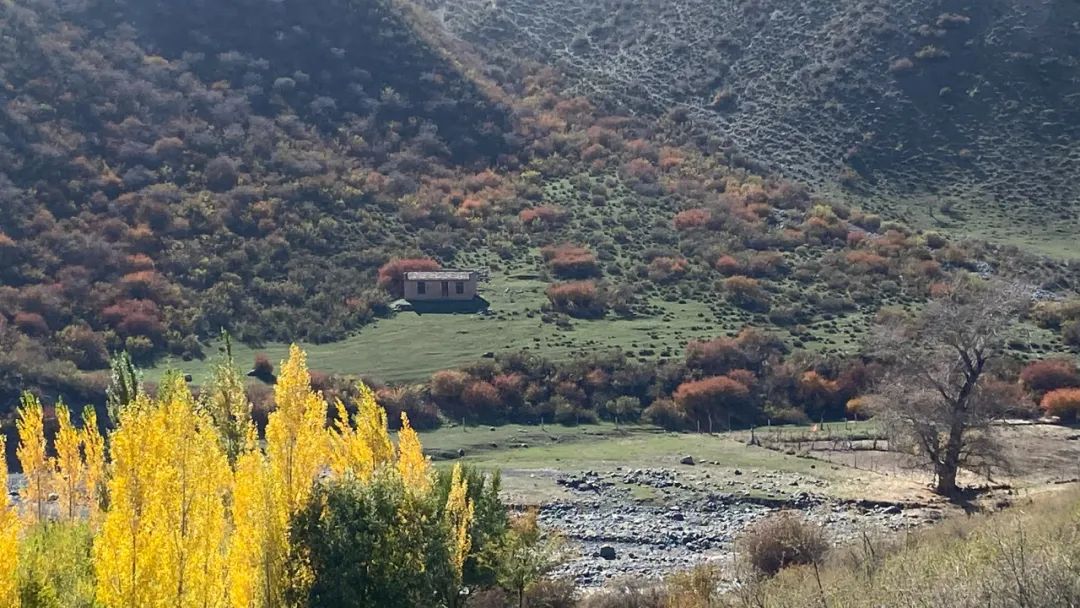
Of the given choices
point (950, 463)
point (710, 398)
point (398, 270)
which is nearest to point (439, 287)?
point (398, 270)

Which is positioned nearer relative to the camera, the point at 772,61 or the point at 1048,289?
the point at 1048,289

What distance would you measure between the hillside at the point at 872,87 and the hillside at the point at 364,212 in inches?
82.9

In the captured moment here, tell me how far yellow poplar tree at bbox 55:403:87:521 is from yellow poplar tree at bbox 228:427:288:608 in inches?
284

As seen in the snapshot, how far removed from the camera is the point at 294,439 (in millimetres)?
14797

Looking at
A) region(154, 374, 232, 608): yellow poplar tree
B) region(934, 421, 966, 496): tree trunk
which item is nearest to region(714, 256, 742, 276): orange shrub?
region(934, 421, 966, 496): tree trunk

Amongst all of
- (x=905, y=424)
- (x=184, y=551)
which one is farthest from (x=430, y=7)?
(x=184, y=551)

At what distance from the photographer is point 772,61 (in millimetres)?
85188

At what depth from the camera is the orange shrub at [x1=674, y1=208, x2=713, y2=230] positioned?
211 feet

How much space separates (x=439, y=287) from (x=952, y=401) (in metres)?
27.0

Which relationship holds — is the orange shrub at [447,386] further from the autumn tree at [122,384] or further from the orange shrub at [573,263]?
the autumn tree at [122,384]

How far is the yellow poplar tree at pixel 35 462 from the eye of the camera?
18.7m

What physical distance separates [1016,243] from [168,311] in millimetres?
45195

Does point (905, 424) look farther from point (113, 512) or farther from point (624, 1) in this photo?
point (624, 1)

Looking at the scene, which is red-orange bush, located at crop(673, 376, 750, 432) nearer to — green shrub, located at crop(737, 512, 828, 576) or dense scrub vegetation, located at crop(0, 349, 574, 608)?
green shrub, located at crop(737, 512, 828, 576)
